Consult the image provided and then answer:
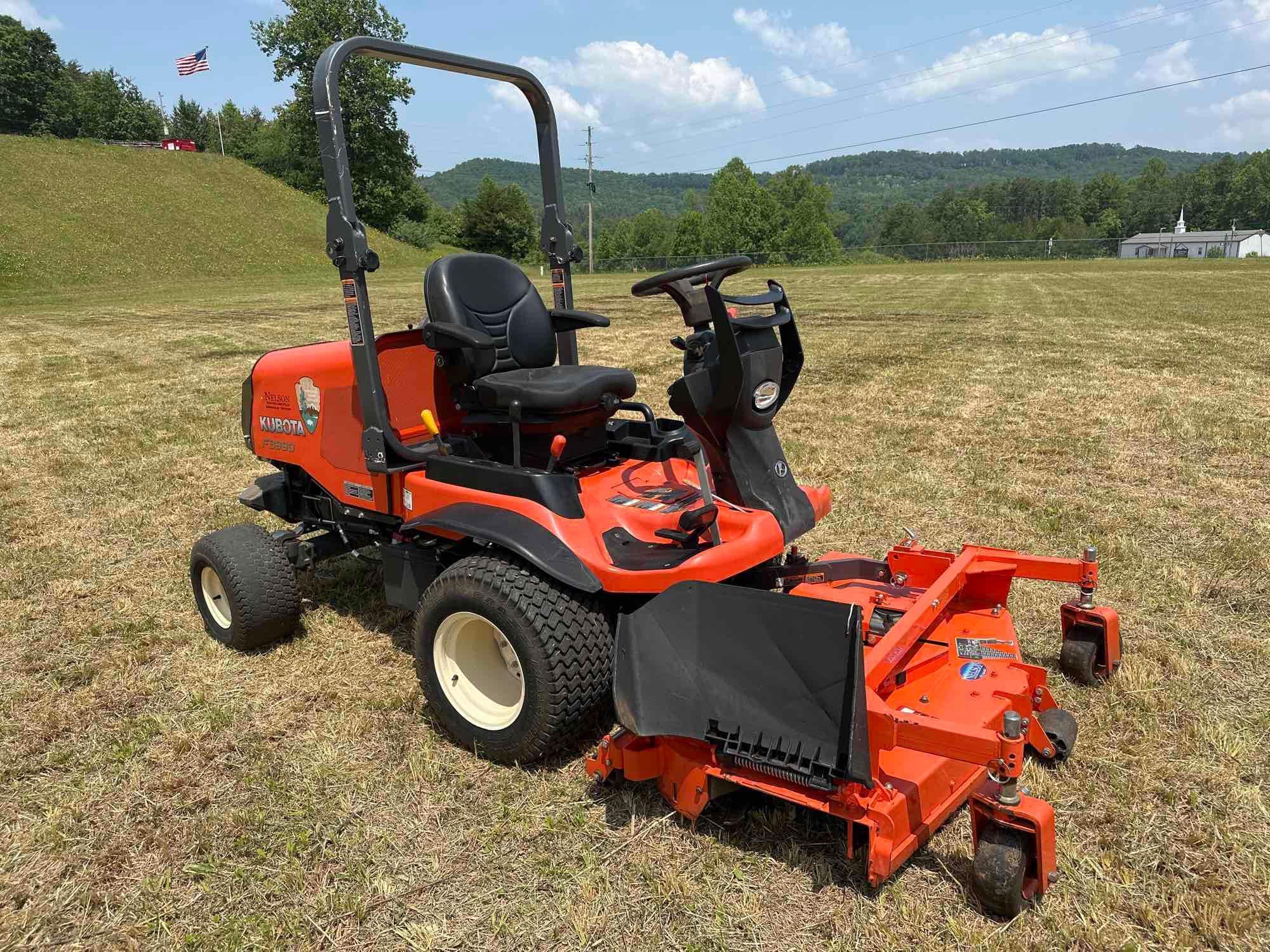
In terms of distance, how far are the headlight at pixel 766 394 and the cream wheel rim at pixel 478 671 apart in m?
1.18

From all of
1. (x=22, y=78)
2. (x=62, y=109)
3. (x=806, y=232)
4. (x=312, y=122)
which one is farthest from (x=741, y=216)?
(x=22, y=78)

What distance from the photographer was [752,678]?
236cm

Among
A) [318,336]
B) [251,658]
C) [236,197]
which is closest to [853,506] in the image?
[251,658]

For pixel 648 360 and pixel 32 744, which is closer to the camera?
pixel 32 744

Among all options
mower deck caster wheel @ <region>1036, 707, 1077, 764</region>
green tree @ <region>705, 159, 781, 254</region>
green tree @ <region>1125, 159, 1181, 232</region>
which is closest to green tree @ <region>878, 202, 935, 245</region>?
green tree @ <region>1125, 159, 1181, 232</region>

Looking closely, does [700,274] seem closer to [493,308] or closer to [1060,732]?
[493,308]

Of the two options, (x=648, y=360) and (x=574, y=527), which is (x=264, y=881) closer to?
(x=574, y=527)

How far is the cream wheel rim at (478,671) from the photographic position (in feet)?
9.41

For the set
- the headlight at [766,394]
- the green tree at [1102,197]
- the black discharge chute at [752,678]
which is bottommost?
the black discharge chute at [752,678]

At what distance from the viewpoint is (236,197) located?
1526 inches

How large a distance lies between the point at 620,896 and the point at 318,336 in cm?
A: 1260

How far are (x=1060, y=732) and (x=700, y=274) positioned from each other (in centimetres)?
185

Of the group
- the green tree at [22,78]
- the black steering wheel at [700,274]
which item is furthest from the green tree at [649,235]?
the black steering wheel at [700,274]

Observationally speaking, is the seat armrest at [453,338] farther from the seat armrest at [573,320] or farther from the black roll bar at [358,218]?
the seat armrest at [573,320]
